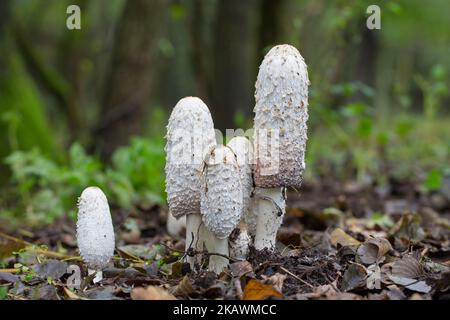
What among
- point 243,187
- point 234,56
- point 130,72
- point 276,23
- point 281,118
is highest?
point 276,23

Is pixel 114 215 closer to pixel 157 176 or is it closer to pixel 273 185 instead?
pixel 157 176

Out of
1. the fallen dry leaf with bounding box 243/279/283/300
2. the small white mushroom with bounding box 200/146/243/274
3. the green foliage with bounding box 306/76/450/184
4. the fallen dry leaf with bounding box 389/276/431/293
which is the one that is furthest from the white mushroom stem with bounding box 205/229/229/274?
the green foliage with bounding box 306/76/450/184

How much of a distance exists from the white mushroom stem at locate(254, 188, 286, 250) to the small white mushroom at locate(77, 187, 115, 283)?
2.65 ft

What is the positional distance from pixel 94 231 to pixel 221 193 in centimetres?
76

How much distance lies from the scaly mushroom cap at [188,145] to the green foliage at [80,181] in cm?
234

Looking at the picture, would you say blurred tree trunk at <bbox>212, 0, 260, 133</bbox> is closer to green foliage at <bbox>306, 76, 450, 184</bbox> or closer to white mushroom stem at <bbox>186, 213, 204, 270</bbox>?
green foliage at <bbox>306, 76, 450, 184</bbox>

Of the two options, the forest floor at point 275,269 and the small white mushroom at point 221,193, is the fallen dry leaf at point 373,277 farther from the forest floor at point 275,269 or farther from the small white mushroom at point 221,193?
the small white mushroom at point 221,193

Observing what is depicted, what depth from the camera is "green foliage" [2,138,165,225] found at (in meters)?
5.41

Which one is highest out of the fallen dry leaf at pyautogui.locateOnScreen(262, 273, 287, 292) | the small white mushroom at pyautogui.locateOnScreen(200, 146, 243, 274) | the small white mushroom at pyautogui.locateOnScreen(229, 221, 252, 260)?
the small white mushroom at pyautogui.locateOnScreen(200, 146, 243, 274)

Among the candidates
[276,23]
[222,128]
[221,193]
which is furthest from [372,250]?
[222,128]

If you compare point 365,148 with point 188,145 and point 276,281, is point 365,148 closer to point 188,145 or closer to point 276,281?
point 188,145

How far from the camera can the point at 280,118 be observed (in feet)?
A: 9.44

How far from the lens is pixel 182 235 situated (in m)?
4.07
